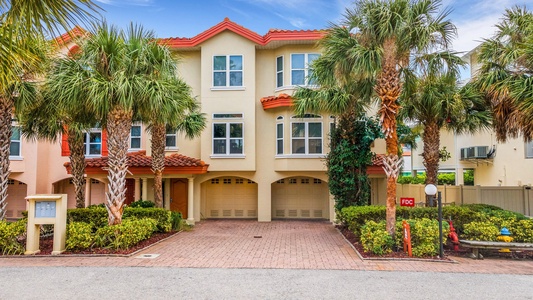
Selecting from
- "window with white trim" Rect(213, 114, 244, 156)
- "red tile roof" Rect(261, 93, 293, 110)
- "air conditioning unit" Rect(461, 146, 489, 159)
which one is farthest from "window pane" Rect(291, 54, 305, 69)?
"air conditioning unit" Rect(461, 146, 489, 159)

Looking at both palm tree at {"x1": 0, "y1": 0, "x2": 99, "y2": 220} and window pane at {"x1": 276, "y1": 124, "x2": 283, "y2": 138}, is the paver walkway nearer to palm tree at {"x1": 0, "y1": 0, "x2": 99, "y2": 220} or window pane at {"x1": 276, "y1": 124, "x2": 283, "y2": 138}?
window pane at {"x1": 276, "y1": 124, "x2": 283, "y2": 138}

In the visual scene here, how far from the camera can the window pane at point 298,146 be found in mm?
16719

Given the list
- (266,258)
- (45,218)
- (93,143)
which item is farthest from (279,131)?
(45,218)

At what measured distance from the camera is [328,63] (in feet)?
35.3

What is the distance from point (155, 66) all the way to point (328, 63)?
17.9 feet

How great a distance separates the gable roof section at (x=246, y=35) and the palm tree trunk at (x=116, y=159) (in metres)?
7.56

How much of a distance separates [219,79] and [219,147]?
356 cm

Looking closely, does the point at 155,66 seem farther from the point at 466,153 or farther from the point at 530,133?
the point at 466,153

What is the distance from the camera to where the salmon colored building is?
16.6 m

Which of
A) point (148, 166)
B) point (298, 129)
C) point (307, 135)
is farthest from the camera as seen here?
point (298, 129)

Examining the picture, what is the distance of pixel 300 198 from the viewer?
18453 mm

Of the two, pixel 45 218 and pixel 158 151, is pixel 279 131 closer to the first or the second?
pixel 158 151

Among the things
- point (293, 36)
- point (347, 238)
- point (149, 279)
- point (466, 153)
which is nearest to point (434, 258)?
point (347, 238)

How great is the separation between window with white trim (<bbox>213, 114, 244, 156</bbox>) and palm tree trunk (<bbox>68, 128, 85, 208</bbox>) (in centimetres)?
604
